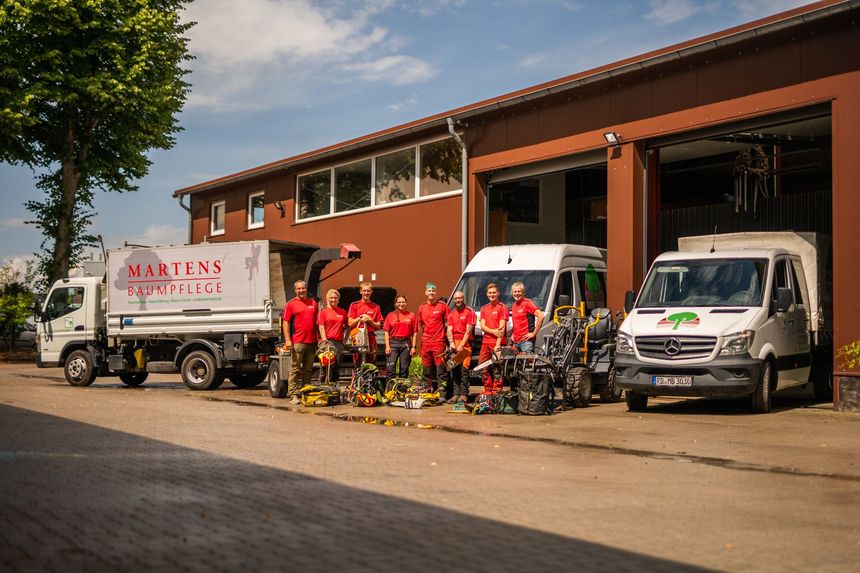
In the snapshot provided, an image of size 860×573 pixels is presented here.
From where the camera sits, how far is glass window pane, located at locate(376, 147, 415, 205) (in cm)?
2398

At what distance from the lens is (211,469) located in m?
8.62

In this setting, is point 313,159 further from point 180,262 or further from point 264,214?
point 180,262

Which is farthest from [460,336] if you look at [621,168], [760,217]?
[760,217]

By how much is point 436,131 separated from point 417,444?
43.3ft

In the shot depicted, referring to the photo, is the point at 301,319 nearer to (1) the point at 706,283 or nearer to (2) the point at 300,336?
(2) the point at 300,336

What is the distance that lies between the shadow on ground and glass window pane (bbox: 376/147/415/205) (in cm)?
1574

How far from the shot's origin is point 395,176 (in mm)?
24562

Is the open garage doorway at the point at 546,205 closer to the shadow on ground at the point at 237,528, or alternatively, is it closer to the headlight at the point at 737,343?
the headlight at the point at 737,343

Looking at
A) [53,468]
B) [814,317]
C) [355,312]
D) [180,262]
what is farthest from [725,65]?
[53,468]

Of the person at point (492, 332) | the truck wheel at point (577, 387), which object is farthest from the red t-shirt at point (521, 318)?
the truck wheel at point (577, 387)

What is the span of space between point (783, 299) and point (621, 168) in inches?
199

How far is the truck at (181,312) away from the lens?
64.5ft

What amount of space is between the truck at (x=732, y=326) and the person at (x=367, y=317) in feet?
13.0

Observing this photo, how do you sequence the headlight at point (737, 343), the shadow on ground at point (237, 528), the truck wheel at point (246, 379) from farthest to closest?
the truck wheel at point (246, 379) < the headlight at point (737, 343) < the shadow on ground at point (237, 528)
